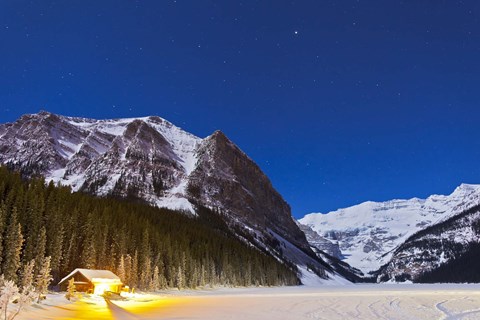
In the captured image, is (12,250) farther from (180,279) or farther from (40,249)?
(180,279)

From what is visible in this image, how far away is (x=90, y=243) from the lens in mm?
83938

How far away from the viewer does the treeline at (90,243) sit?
6881 centimetres

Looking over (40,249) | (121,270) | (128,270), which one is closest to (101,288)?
(40,249)

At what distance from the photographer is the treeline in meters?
68.8

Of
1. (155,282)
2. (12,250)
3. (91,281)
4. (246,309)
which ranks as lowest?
(246,309)

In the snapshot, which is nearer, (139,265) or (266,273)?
(139,265)

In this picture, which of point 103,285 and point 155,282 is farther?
point 155,282

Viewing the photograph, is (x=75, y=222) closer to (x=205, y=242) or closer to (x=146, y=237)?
(x=146, y=237)

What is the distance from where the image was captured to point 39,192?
86625 millimetres

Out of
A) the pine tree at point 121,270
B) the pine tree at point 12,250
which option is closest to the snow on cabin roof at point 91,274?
the pine tree at point 121,270

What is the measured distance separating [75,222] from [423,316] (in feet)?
209

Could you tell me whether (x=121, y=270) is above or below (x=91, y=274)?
above

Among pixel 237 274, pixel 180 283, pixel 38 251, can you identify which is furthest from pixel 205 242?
pixel 38 251

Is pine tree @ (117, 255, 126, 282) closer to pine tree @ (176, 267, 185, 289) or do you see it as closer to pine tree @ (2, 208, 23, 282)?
pine tree @ (176, 267, 185, 289)
